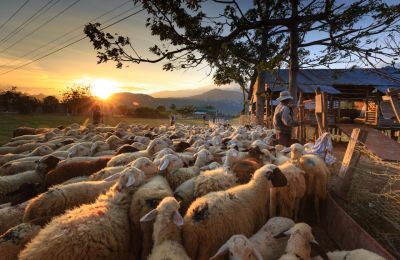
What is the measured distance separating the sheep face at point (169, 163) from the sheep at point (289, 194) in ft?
6.14

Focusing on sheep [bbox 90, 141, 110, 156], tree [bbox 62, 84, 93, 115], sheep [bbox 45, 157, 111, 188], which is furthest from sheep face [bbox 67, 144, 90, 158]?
tree [bbox 62, 84, 93, 115]

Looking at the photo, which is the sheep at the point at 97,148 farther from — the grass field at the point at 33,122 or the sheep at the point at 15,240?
the grass field at the point at 33,122

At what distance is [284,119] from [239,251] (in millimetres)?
5308

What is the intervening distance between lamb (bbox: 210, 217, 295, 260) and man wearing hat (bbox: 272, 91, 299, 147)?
13.4 ft

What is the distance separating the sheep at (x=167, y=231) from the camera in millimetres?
2922

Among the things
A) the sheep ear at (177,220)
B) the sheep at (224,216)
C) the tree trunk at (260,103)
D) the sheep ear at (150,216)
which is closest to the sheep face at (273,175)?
the sheep at (224,216)

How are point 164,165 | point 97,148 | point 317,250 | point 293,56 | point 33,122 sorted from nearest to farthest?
1. point 317,250
2. point 164,165
3. point 97,148
4. point 293,56
5. point 33,122

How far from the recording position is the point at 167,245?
9.92 ft

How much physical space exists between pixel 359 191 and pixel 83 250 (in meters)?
5.34

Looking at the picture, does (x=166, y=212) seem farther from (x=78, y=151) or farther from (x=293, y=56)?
(x=293, y=56)

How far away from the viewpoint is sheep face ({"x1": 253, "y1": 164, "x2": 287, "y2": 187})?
14.0ft

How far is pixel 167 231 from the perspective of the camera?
3.18 meters

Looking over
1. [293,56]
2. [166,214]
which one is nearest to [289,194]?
[166,214]

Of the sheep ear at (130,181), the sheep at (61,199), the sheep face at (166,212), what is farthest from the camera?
the sheep ear at (130,181)
